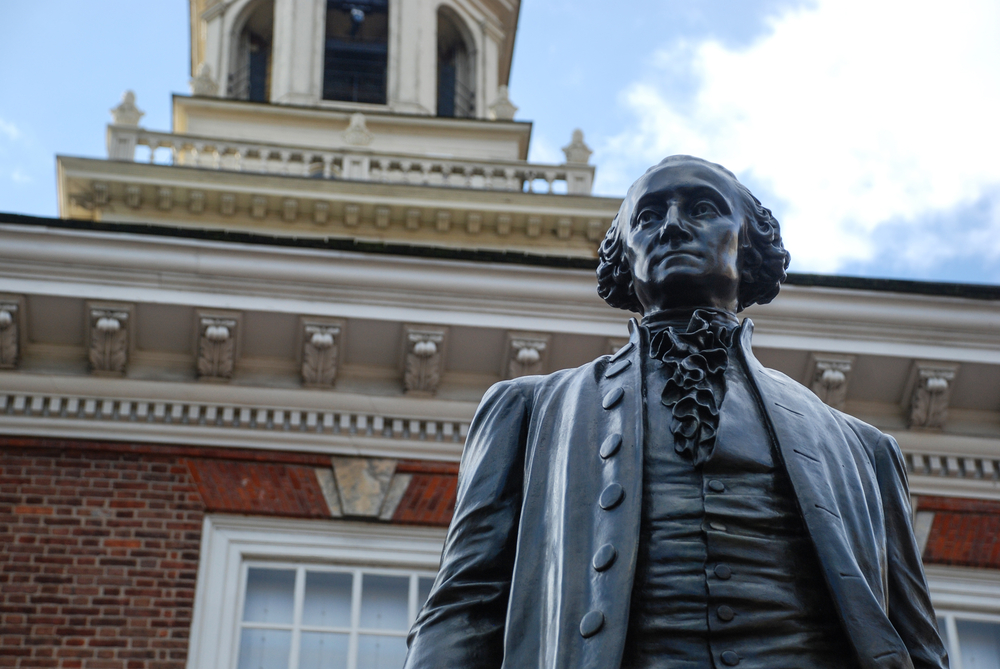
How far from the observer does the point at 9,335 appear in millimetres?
10727

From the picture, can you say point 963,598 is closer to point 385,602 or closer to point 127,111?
point 385,602

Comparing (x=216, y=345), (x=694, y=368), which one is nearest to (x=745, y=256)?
(x=694, y=368)

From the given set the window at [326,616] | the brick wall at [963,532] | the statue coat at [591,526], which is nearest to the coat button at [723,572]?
the statue coat at [591,526]

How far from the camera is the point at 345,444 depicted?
10.9 meters

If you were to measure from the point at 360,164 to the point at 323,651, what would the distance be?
866 centimetres

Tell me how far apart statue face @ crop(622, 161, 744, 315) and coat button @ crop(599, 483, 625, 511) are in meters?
0.66

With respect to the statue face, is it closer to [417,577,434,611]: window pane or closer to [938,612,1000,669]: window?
[417,577,434,611]: window pane

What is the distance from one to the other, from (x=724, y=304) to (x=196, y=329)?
805cm

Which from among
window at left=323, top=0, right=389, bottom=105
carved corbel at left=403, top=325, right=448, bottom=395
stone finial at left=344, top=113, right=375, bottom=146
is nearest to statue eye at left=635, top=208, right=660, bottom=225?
carved corbel at left=403, top=325, right=448, bottom=395

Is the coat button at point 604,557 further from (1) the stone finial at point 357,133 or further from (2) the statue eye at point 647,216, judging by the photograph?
(1) the stone finial at point 357,133

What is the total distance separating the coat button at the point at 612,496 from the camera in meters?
2.76

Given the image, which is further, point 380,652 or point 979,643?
point 979,643

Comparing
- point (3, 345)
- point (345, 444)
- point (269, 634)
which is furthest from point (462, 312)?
point (3, 345)

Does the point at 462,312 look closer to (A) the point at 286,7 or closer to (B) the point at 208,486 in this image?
(B) the point at 208,486
